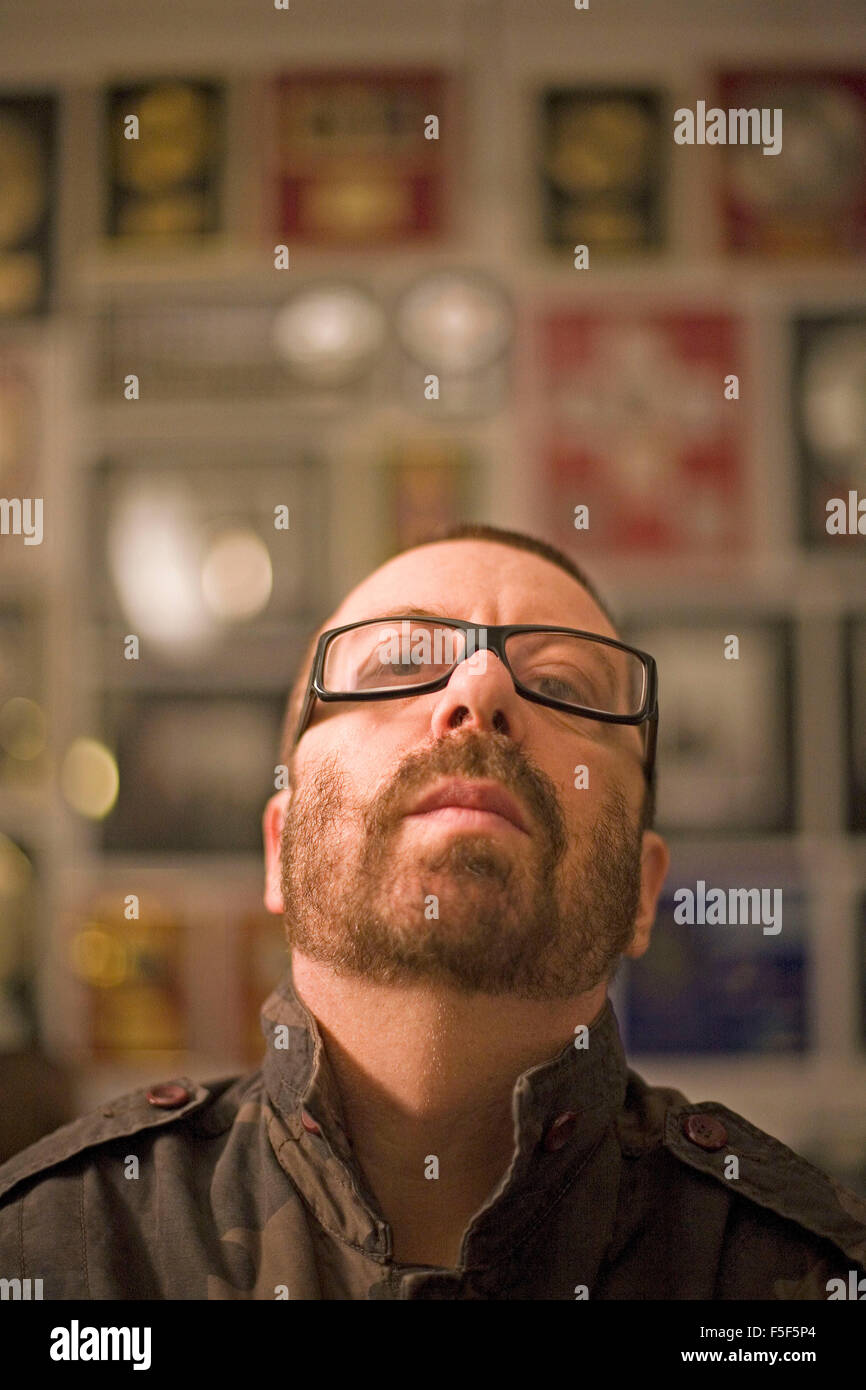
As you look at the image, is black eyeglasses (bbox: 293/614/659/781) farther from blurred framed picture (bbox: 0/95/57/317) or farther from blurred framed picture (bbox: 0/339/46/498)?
blurred framed picture (bbox: 0/95/57/317)

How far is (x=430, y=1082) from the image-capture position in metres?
0.55

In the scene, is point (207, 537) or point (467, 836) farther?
point (207, 537)

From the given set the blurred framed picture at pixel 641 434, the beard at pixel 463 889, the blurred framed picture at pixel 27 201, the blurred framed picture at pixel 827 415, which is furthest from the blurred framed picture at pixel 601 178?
the beard at pixel 463 889

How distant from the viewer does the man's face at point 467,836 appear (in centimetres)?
53

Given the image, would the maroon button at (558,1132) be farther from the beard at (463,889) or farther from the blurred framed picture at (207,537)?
the blurred framed picture at (207,537)

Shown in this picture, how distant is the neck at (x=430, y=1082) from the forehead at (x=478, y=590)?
239mm

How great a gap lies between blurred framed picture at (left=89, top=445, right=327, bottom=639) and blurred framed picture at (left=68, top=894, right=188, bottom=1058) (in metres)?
0.37

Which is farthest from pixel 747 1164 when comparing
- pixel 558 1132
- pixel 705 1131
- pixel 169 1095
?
pixel 169 1095

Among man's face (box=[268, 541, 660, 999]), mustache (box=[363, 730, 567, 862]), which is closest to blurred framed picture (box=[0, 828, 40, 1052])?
man's face (box=[268, 541, 660, 999])

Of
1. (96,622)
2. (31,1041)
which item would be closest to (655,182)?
(96,622)

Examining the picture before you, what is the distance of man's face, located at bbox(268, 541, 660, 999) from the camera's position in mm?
533

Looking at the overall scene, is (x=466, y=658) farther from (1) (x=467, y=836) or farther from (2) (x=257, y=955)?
(2) (x=257, y=955)

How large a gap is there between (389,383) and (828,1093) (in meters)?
1.10

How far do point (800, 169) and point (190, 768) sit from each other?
1.11 meters
